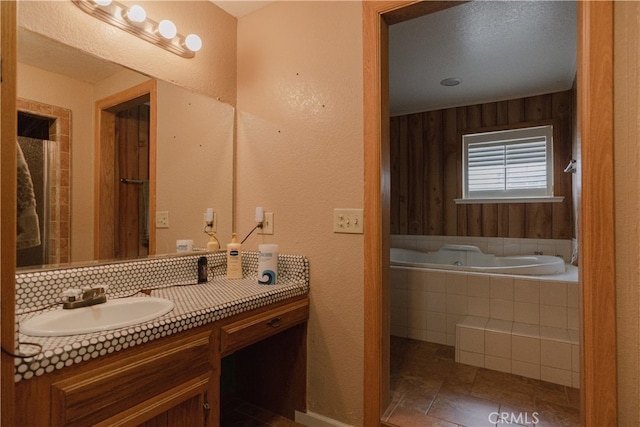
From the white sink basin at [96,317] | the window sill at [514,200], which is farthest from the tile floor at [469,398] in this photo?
the window sill at [514,200]

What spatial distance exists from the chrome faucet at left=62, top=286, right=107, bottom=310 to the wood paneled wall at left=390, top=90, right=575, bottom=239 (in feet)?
11.3

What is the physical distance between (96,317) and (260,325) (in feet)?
1.97

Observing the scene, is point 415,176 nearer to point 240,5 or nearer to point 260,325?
point 240,5

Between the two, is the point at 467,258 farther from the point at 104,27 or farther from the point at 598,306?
the point at 104,27

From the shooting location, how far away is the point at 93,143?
135cm

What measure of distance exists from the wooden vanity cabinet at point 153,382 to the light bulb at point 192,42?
1380mm

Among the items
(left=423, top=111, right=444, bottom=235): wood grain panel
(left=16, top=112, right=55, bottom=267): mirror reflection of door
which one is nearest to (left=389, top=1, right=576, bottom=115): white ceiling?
(left=423, top=111, right=444, bottom=235): wood grain panel

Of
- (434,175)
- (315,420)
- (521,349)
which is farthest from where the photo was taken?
(434,175)

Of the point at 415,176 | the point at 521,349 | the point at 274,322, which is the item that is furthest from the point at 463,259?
the point at 274,322

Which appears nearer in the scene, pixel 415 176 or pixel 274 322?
pixel 274 322

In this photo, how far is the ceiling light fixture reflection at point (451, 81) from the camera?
9.88 ft

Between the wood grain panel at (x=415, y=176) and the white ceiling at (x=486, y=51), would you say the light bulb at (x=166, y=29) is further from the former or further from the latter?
the wood grain panel at (x=415, y=176)

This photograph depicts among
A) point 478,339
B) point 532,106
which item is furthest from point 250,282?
point 532,106

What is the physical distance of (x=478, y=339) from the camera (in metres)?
2.22
